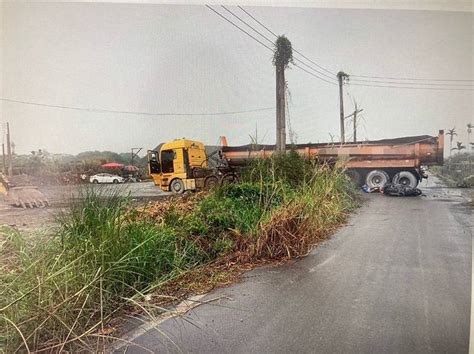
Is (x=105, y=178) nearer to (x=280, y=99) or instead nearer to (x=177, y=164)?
(x=177, y=164)

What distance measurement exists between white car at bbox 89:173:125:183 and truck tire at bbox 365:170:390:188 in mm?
1021

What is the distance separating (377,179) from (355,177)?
3.5 inches

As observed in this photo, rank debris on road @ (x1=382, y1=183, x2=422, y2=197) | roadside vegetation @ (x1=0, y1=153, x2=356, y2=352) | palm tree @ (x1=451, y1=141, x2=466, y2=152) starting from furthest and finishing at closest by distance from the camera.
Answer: debris on road @ (x1=382, y1=183, x2=422, y2=197), palm tree @ (x1=451, y1=141, x2=466, y2=152), roadside vegetation @ (x1=0, y1=153, x2=356, y2=352)

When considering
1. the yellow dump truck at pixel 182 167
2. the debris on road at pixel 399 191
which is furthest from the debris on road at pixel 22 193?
the debris on road at pixel 399 191

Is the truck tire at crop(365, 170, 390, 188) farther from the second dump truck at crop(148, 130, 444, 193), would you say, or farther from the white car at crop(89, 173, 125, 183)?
the white car at crop(89, 173, 125, 183)

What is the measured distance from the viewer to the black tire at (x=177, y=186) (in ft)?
4.49

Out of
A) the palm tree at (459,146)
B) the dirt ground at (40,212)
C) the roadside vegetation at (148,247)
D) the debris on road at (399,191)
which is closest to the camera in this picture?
the roadside vegetation at (148,247)

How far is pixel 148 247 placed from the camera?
1256 mm

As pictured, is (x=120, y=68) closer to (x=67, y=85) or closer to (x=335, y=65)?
(x=67, y=85)

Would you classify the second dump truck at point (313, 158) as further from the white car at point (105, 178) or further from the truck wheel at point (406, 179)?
the white car at point (105, 178)

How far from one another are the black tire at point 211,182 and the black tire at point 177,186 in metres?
0.10

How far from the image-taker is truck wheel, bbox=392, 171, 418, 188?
135cm

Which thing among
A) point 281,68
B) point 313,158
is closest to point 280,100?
point 281,68

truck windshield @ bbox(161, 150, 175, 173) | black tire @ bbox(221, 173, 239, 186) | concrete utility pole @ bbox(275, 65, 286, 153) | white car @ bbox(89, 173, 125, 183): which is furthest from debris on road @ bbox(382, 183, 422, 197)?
white car @ bbox(89, 173, 125, 183)
